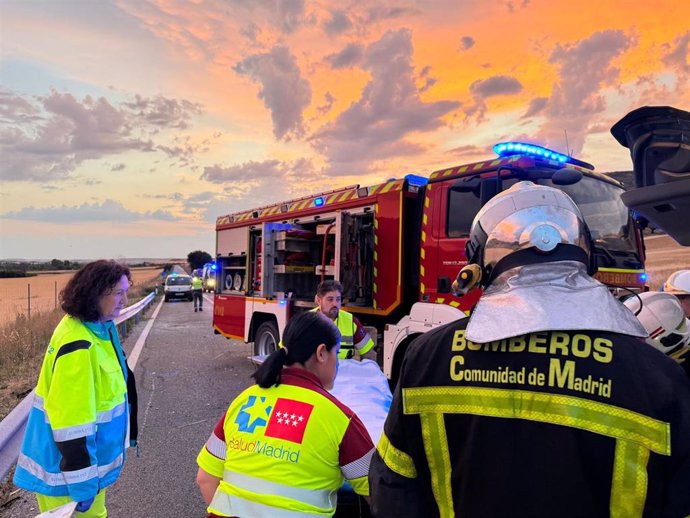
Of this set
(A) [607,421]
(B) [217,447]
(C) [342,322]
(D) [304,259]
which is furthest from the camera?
(D) [304,259]

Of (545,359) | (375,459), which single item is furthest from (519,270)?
(375,459)

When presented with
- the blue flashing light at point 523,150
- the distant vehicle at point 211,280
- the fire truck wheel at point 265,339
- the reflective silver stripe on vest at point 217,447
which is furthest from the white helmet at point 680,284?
the distant vehicle at point 211,280

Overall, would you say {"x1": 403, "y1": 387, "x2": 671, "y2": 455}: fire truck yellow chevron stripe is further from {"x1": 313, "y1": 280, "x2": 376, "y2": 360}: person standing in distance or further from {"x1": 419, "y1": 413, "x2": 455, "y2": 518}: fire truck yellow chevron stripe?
{"x1": 313, "y1": 280, "x2": 376, "y2": 360}: person standing in distance

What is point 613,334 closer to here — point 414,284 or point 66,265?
point 414,284

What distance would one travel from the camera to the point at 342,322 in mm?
5164

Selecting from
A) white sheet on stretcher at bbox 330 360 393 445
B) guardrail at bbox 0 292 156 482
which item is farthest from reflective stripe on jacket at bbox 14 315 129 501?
white sheet on stretcher at bbox 330 360 393 445

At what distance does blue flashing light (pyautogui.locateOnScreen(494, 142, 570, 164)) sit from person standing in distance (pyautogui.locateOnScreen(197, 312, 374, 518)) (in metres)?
3.66

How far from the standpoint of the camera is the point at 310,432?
6.18 ft

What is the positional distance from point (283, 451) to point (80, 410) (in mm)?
1166

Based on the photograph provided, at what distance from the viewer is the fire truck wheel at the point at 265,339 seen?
27.0ft

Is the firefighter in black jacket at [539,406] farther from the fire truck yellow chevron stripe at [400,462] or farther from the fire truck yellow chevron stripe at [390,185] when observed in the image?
the fire truck yellow chevron stripe at [390,185]

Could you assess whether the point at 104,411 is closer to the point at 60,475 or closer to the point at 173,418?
the point at 60,475

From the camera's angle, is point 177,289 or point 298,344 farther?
point 177,289

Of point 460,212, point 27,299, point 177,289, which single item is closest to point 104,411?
point 460,212
